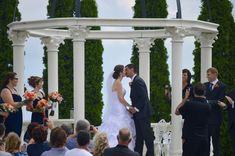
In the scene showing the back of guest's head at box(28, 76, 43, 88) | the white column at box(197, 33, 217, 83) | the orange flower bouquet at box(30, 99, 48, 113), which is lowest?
the orange flower bouquet at box(30, 99, 48, 113)

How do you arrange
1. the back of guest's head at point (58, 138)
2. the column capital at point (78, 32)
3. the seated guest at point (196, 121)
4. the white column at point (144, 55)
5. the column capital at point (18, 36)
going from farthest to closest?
the white column at point (144, 55), the column capital at point (18, 36), the column capital at point (78, 32), the seated guest at point (196, 121), the back of guest's head at point (58, 138)

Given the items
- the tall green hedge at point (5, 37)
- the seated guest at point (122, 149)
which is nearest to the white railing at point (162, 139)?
the tall green hedge at point (5, 37)

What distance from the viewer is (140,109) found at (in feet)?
66.9

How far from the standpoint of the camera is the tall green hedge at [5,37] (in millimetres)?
29281

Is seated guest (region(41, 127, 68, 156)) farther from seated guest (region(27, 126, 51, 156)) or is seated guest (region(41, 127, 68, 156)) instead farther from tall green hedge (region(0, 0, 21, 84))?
tall green hedge (region(0, 0, 21, 84))

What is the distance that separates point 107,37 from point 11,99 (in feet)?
27.2

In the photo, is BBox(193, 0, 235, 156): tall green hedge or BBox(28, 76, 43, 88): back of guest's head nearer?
BBox(28, 76, 43, 88): back of guest's head

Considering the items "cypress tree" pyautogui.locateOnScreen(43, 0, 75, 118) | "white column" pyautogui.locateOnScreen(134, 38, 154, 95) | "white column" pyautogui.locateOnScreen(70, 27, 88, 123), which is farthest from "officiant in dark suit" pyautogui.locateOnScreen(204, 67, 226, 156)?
"cypress tree" pyautogui.locateOnScreen(43, 0, 75, 118)

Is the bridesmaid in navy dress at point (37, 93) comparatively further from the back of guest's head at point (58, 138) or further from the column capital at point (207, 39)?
the column capital at point (207, 39)

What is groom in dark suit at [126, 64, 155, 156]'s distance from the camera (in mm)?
20281

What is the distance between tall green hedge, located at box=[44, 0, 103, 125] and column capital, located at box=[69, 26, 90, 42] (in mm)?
9141

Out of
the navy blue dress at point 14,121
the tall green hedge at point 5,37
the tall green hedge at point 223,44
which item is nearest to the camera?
the navy blue dress at point 14,121

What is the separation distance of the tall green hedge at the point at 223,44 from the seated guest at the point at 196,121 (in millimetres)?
9889

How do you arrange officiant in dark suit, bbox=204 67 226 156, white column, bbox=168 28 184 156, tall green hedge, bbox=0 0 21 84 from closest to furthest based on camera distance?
officiant in dark suit, bbox=204 67 226 156
white column, bbox=168 28 184 156
tall green hedge, bbox=0 0 21 84
